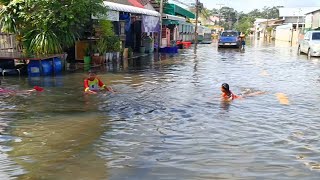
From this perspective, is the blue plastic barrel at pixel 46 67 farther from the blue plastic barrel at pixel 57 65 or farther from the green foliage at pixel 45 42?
the green foliage at pixel 45 42

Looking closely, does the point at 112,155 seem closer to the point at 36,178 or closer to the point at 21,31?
the point at 36,178

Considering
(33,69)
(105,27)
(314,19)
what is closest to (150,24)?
(105,27)

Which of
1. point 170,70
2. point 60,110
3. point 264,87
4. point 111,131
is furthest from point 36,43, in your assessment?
point 111,131

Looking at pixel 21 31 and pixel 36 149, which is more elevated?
pixel 21 31

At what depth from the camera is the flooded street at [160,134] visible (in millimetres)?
5754

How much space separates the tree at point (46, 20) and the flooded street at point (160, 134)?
13.5 feet

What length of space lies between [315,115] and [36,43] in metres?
12.2

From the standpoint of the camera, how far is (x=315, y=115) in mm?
9352

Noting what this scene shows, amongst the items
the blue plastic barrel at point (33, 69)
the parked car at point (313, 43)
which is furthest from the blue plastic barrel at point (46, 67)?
the parked car at point (313, 43)

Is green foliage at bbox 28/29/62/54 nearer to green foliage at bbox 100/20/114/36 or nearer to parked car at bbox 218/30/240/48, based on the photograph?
green foliage at bbox 100/20/114/36

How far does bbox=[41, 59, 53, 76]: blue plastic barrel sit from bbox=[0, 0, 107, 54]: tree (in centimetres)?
71

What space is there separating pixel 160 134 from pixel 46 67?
1040 centimetres

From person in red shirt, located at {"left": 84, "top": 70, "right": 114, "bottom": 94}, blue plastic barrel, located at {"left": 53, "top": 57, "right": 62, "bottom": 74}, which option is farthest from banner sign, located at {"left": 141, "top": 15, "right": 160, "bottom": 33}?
person in red shirt, located at {"left": 84, "top": 70, "right": 114, "bottom": 94}

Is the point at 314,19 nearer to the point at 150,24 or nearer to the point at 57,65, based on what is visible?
the point at 150,24
